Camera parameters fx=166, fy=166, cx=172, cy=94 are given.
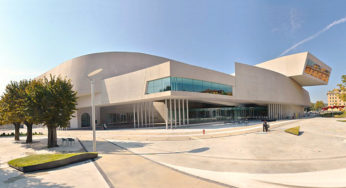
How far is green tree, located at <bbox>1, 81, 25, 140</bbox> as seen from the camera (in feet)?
59.5

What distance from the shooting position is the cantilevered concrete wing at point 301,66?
134ft

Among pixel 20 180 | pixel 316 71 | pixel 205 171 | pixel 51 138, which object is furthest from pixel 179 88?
pixel 316 71

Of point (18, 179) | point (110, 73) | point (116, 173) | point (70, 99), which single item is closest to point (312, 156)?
point (116, 173)

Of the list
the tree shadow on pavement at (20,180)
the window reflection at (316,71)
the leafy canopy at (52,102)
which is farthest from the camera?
the window reflection at (316,71)

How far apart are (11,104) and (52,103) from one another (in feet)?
24.6

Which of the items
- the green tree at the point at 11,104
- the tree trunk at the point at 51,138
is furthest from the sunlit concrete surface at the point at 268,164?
the green tree at the point at 11,104

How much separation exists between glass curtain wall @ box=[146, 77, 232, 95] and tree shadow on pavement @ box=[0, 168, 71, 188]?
18.0 meters

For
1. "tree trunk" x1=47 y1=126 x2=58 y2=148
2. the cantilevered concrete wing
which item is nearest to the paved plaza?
"tree trunk" x1=47 y1=126 x2=58 y2=148

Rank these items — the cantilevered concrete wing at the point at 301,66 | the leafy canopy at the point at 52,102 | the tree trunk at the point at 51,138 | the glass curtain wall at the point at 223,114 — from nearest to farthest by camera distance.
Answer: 1. the leafy canopy at the point at 52,102
2. the tree trunk at the point at 51,138
3. the glass curtain wall at the point at 223,114
4. the cantilevered concrete wing at the point at 301,66

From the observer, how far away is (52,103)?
599 inches

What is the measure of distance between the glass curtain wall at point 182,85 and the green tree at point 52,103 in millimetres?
11829

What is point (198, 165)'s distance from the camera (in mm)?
8875

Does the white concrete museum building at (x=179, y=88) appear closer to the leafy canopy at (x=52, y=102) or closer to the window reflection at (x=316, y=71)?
the window reflection at (x=316, y=71)

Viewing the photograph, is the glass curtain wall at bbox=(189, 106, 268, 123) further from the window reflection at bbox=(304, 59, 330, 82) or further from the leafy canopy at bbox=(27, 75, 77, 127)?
the leafy canopy at bbox=(27, 75, 77, 127)
